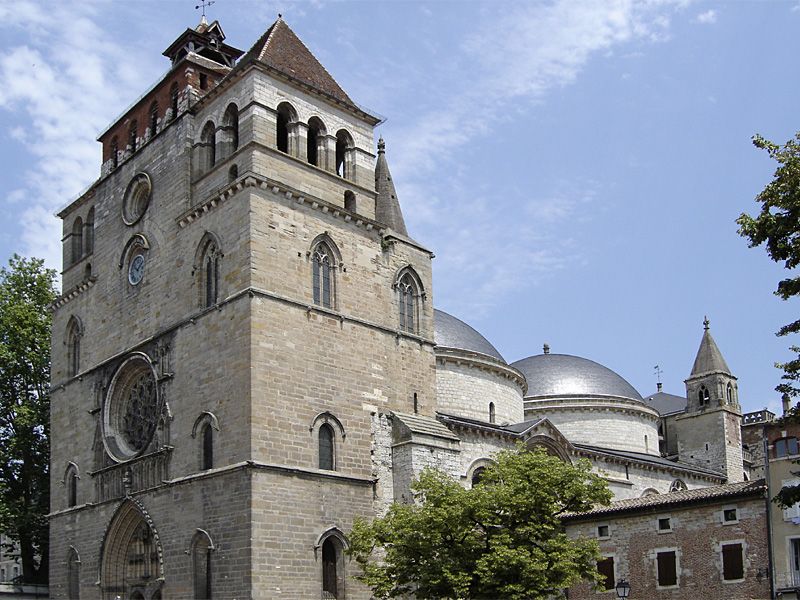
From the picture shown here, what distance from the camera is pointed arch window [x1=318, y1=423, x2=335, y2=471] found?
31.4 meters

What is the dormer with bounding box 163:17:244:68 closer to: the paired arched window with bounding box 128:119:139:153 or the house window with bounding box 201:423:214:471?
the paired arched window with bounding box 128:119:139:153

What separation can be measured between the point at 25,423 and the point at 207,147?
16.1 metres

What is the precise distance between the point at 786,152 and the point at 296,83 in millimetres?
19234

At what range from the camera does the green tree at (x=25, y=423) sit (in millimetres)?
43312

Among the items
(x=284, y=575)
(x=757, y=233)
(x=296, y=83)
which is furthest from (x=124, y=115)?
(x=757, y=233)

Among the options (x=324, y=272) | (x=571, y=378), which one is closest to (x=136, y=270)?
(x=324, y=272)

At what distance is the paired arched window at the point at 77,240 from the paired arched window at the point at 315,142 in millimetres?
12436

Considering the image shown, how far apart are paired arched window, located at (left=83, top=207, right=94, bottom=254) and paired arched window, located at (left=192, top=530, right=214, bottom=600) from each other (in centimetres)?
1559

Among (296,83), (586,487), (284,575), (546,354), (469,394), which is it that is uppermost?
(296,83)

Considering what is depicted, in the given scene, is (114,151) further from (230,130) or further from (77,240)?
(230,130)

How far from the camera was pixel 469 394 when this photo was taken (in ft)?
144

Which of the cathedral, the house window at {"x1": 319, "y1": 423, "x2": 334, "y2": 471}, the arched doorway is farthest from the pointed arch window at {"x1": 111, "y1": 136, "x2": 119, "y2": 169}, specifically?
the house window at {"x1": 319, "y1": 423, "x2": 334, "y2": 471}

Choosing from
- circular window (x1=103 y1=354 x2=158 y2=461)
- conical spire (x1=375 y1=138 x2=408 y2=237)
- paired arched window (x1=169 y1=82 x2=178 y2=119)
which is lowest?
circular window (x1=103 y1=354 x2=158 y2=461)

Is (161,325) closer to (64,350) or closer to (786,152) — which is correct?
(64,350)
